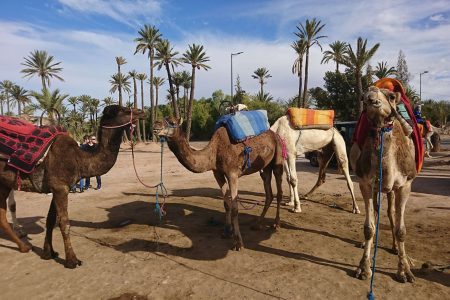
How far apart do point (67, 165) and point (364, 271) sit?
491cm

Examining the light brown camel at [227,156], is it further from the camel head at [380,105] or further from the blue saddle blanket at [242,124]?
the camel head at [380,105]

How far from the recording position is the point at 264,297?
13.6 ft

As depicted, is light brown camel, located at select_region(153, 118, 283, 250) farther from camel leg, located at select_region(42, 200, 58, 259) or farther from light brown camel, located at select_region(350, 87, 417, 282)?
camel leg, located at select_region(42, 200, 58, 259)

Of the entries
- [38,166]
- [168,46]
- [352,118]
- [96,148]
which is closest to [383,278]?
[96,148]

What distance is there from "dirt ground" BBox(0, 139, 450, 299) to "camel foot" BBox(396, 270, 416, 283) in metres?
0.08

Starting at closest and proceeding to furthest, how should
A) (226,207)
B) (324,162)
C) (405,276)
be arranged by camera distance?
(405,276) → (226,207) → (324,162)

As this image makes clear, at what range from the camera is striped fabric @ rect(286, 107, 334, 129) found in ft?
29.7

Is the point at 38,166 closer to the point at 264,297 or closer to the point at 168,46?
the point at 264,297

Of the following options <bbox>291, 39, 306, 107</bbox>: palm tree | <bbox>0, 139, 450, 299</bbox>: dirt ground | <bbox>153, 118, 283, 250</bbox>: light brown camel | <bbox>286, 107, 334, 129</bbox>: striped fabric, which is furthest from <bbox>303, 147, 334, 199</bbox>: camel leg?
<bbox>291, 39, 306, 107</bbox>: palm tree

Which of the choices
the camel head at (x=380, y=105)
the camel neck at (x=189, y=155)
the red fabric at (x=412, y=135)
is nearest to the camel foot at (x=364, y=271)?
the red fabric at (x=412, y=135)

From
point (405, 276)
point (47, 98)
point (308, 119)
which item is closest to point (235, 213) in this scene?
point (405, 276)

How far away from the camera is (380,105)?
3.93 metres

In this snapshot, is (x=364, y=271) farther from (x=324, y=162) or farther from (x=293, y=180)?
(x=324, y=162)

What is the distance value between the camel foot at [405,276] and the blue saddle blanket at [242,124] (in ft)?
10.9
